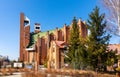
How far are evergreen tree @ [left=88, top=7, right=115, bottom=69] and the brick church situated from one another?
17.0 m

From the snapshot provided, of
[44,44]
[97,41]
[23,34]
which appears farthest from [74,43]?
[23,34]

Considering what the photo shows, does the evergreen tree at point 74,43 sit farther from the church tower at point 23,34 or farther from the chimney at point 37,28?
the chimney at point 37,28

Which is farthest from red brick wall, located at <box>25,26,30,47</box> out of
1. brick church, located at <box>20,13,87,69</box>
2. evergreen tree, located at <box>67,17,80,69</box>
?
evergreen tree, located at <box>67,17,80,69</box>

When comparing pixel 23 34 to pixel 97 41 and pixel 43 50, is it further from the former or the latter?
pixel 97 41

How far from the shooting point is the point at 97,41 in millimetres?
36688

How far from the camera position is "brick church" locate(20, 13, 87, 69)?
183 feet

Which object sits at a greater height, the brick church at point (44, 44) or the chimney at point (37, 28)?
the chimney at point (37, 28)

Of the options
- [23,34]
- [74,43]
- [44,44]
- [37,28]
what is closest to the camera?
[74,43]

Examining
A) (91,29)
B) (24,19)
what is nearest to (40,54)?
(24,19)

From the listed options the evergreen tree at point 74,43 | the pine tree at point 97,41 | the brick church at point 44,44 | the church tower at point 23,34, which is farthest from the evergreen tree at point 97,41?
the church tower at point 23,34

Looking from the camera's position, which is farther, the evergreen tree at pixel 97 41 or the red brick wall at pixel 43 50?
the red brick wall at pixel 43 50

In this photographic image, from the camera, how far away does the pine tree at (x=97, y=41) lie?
35781 millimetres

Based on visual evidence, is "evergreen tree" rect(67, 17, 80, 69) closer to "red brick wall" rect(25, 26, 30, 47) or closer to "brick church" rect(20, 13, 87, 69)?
"brick church" rect(20, 13, 87, 69)

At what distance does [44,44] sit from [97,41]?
38.3m
